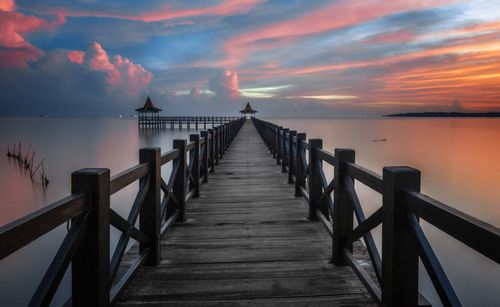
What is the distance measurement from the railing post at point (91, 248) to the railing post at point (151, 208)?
127 centimetres

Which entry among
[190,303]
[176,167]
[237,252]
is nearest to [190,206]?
[176,167]

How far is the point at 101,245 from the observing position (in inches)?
95.3

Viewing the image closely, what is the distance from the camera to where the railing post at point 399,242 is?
247 centimetres

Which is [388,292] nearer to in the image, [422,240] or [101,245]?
[422,240]

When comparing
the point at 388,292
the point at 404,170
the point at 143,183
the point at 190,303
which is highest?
the point at 404,170

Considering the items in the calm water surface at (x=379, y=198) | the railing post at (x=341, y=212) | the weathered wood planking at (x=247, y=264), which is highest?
the railing post at (x=341, y=212)

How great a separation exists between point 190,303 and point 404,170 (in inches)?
79.3

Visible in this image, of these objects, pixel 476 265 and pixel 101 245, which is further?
pixel 476 265

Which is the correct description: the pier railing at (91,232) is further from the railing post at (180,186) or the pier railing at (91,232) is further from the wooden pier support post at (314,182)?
the wooden pier support post at (314,182)

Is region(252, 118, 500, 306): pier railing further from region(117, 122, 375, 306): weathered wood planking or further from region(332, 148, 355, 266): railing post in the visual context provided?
region(117, 122, 375, 306): weathered wood planking

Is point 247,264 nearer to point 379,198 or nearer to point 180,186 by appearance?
point 180,186

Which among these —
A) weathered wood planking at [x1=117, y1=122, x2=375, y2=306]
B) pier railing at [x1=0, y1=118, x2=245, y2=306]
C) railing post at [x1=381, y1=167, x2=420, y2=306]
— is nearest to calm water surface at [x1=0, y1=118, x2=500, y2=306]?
weathered wood planking at [x1=117, y1=122, x2=375, y2=306]

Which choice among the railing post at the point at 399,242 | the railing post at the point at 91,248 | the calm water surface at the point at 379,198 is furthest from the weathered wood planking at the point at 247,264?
the calm water surface at the point at 379,198

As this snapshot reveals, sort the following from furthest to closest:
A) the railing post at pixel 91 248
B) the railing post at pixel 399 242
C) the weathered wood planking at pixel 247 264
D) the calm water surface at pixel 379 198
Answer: the calm water surface at pixel 379 198 < the weathered wood planking at pixel 247 264 < the railing post at pixel 399 242 < the railing post at pixel 91 248
